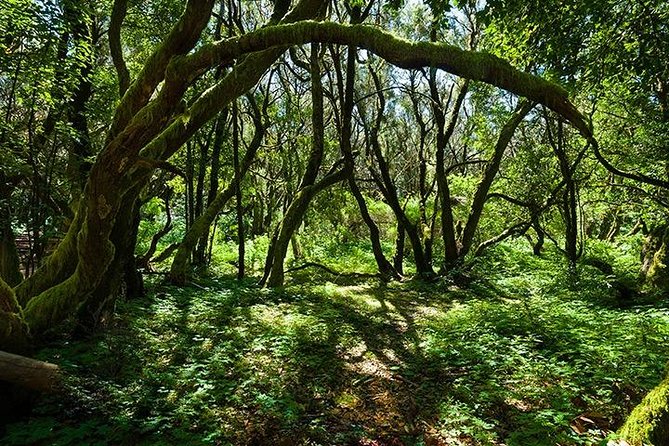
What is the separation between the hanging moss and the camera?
2.83 m

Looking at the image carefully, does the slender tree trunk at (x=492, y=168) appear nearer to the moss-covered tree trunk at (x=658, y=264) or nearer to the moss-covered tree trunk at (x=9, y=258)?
the moss-covered tree trunk at (x=658, y=264)

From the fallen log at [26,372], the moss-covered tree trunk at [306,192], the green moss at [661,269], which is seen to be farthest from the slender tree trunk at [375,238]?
the fallen log at [26,372]

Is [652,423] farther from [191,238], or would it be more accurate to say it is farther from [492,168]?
[191,238]

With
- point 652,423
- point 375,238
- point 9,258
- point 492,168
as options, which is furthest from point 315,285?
point 652,423

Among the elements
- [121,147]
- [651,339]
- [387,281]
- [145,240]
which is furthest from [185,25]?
[145,240]

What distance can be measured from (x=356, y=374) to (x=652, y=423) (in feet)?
10.7

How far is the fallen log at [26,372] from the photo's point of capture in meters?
3.37

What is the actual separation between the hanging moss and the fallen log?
176 inches

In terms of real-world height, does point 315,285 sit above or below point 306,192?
below

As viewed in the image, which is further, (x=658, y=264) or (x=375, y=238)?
(x=375, y=238)

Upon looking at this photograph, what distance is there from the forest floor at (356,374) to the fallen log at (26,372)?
0.41 metres

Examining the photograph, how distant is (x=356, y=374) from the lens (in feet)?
18.0

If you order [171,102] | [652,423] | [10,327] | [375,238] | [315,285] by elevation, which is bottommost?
[652,423]

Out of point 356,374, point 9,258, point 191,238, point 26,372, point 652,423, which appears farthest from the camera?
point 191,238
